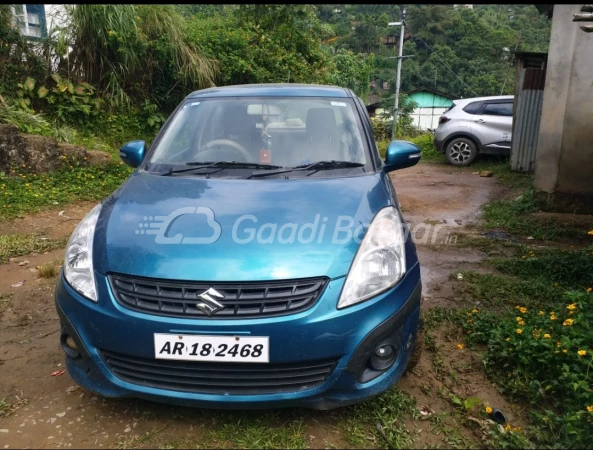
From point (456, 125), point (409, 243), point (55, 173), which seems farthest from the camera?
point (456, 125)

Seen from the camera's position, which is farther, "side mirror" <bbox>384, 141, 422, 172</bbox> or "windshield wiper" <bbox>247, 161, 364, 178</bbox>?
"side mirror" <bbox>384, 141, 422, 172</bbox>

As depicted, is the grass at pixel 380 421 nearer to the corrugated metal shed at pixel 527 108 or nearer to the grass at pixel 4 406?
the grass at pixel 4 406

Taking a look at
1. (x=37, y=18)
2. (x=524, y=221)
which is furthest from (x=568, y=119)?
(x=37, y=18)

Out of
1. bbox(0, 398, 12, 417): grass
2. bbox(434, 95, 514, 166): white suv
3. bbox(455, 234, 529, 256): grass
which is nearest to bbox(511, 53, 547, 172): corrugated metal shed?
bbox(434, 95, 514, 166): white suv

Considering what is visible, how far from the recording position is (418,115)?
3972 centimetres

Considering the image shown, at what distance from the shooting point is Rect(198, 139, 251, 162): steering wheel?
320 centimetres

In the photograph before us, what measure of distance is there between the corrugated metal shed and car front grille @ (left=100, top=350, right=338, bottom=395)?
28.9 ft

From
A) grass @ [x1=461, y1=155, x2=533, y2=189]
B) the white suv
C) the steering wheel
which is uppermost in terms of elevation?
the steering wheel

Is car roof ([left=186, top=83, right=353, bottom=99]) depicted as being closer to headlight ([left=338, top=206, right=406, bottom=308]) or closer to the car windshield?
the car windshield

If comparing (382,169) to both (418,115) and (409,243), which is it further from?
(418,115)

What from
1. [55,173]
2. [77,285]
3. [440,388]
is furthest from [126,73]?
[440,388]

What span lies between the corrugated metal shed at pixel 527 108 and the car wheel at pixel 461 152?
1.43 meters

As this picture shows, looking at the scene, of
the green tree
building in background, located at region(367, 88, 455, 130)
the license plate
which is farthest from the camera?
building in background, located at region(367, 88, 455, 130)

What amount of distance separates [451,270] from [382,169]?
167 centimetres
